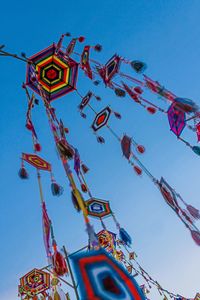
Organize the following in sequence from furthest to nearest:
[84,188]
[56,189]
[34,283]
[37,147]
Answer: [34,283] < [37,147] < [84,188] < [56,189]

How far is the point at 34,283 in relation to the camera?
13094 millimetres

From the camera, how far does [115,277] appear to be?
3.06 meters

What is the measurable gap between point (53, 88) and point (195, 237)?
5.67 m

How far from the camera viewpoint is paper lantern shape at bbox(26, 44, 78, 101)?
8078 millimetres

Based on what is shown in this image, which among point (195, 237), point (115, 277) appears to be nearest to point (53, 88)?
point (195, 237)

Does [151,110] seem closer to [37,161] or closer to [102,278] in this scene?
[37,161]

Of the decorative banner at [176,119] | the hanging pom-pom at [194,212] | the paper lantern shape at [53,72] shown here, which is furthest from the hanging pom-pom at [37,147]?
the hanging pom-pom at [194,212]

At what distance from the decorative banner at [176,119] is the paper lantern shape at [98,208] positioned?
3.83 meters

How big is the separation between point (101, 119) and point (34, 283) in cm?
867

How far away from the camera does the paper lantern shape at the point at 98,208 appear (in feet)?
30.1

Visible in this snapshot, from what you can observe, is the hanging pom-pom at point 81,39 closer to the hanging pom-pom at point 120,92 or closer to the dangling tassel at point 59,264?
the hanging pom-pom at point 120,92

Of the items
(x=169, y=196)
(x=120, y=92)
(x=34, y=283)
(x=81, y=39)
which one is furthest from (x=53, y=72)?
(x=34, y=283)

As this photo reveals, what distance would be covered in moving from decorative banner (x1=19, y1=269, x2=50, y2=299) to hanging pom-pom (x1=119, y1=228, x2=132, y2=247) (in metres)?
5.33

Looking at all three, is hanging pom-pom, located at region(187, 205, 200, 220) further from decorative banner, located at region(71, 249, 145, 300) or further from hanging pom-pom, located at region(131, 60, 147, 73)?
decorative banner, located at region(71, 249, 145, 300)
